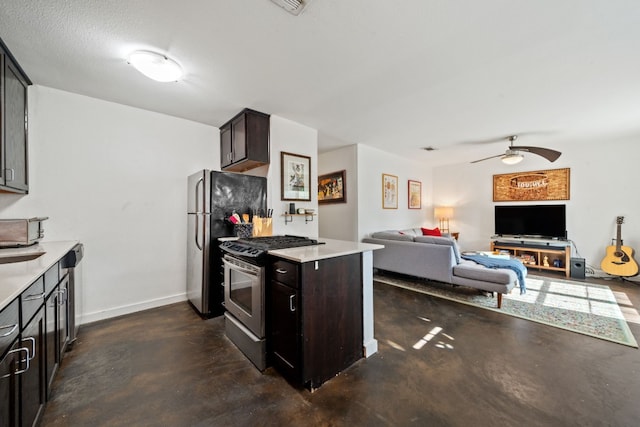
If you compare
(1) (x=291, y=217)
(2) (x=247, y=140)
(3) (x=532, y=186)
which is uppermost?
(2) (x=247, y=140)

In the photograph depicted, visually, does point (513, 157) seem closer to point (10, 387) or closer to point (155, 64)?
point (155, 64)

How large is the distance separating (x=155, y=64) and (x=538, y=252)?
672cm

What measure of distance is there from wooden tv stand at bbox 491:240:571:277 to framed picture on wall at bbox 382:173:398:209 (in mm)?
2333

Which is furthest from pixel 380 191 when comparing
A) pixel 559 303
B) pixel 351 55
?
pixel 351 55

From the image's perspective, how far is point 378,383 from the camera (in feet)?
5.63

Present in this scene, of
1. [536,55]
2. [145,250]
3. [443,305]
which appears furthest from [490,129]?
[145,250]

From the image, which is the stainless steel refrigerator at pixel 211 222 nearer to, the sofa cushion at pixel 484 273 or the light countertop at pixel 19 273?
the light countertop at pixel 19 273

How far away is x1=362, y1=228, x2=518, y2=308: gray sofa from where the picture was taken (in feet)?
9.99

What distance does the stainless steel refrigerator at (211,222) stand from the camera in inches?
108

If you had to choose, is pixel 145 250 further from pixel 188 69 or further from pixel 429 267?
pixel 429 267

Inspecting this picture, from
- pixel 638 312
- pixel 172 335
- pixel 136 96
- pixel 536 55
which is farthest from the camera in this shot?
pixel 638 312

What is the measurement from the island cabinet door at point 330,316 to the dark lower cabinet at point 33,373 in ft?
4.29

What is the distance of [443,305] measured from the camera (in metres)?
3.12

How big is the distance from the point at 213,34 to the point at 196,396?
98.8 inches
